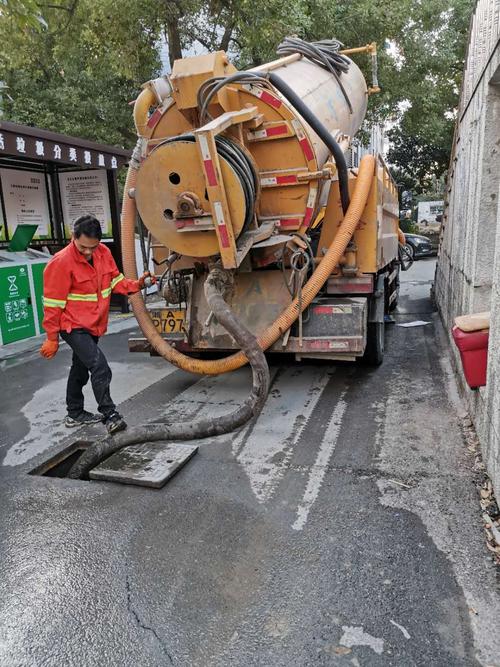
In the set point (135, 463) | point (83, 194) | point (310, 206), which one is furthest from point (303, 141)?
point (83, 194)

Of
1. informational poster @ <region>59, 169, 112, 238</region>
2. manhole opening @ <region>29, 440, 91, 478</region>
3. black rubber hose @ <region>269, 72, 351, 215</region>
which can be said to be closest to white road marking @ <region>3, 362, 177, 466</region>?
manhole opening @ <region>29, 440, 91, 478</region>

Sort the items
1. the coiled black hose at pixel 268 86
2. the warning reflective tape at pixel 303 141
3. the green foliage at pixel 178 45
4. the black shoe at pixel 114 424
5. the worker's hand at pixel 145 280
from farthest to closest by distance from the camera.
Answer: the green foliage at pixel 178 45 < the worker's hand at pixel 145 280 < the warning reflective tape at pixel 303 141 < the coiled black hose at pixel 268 86 < the black shoe at pixel 114 424

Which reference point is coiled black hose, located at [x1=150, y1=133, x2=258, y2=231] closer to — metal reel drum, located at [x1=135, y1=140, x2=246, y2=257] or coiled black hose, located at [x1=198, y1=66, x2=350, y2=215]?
metal reel drum, located at [x1=135, y1=140, x2=246, y2=257]

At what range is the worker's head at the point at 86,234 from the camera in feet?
13.5

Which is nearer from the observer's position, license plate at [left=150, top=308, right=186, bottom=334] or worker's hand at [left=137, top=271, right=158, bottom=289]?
worker's hand at [left=137, top=271, right=158, bottom=289]

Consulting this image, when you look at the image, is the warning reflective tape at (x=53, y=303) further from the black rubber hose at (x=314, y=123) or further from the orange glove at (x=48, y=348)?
the black rubber hose at (x=314, y=123)

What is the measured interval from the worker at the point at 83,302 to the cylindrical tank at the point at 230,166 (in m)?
0.57

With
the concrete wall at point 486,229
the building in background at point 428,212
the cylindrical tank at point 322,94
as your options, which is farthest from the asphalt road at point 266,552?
the building in background at point 428,212

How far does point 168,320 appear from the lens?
5199 mm

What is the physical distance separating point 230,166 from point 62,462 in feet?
8.62

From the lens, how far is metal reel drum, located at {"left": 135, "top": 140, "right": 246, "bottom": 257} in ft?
13.8

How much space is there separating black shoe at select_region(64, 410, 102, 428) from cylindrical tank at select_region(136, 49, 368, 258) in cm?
161

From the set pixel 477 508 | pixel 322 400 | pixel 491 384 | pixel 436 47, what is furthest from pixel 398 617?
pixel 436 47

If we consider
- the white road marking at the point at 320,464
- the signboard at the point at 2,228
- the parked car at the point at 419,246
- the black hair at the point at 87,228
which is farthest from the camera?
the parked car at the point at 419,246
